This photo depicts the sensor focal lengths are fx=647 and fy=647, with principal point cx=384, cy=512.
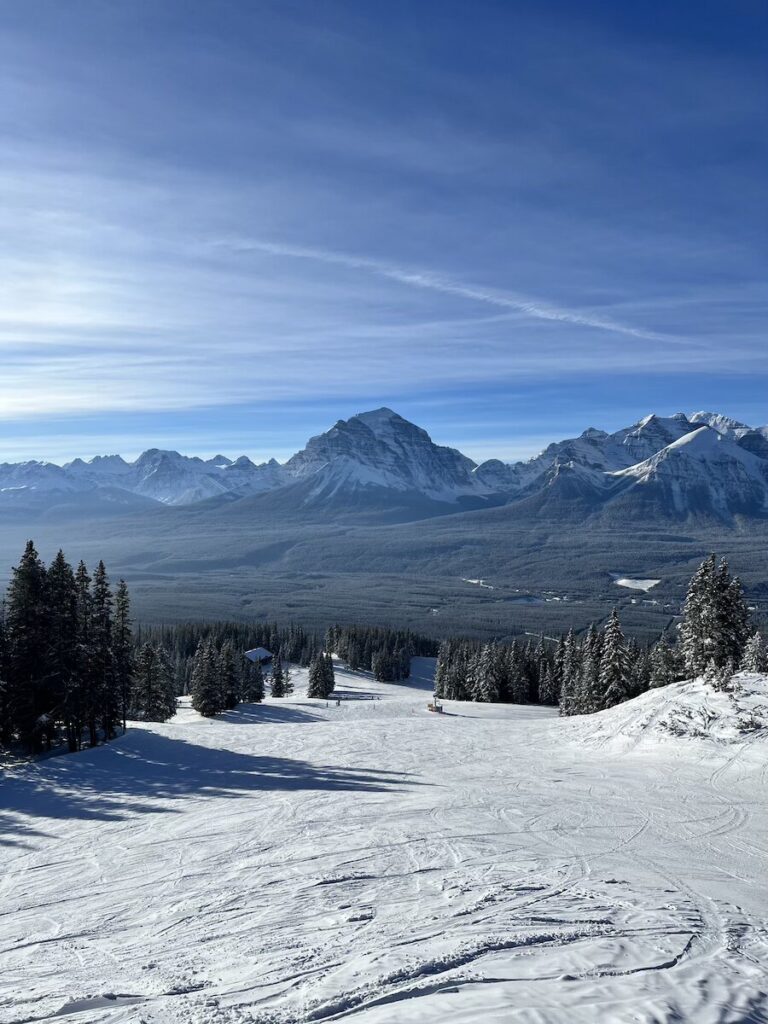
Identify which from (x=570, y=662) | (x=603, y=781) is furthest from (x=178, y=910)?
(x=570, y=662)

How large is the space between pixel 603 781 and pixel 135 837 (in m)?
17.1

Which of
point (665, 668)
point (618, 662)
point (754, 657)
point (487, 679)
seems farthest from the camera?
point (487, 679)

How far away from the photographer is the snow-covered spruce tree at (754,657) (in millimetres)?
59312

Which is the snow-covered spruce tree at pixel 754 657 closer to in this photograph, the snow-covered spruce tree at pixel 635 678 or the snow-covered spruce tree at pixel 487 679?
the snow-covered spruce tree at pixel 635 678

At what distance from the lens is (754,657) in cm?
6144

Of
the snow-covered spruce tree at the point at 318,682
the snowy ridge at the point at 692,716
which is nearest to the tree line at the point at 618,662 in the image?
the snowy ridge at the point at 692,716

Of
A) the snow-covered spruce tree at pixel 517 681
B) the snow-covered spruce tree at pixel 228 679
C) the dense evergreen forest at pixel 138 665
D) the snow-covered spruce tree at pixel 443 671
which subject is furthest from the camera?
the snow-covered spruce tree at pixel 443 671

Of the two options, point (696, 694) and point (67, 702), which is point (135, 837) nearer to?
point (67, 702)

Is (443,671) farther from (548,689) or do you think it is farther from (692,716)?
(692,716)

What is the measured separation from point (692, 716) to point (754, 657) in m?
35.4

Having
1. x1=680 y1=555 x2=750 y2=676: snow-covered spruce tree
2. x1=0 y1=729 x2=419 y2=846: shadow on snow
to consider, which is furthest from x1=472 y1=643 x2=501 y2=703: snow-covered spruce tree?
x1=0 y1=729 x2=419 y2=846: shadow on snow

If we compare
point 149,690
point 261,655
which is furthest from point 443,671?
point 149,690

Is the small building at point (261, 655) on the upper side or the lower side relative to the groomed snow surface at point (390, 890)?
lower

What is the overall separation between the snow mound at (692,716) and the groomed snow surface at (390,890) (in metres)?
0.47
